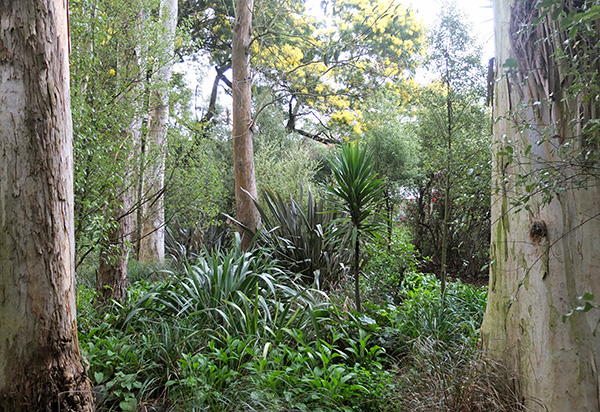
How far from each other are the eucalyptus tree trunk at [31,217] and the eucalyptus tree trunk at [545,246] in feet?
7.66

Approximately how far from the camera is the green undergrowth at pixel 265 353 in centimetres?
261

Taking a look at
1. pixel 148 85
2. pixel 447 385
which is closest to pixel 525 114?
pixel 447 385

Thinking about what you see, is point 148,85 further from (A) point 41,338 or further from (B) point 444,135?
(B) point 444,135

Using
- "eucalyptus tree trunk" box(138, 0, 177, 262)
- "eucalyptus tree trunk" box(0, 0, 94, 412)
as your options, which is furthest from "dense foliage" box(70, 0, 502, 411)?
"eucalyptus tree trunk" box(0, 0, 94, 412)

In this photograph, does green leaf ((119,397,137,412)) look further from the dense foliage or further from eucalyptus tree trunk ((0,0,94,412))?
eucalyptus tree trunk ((0,0,94,412))

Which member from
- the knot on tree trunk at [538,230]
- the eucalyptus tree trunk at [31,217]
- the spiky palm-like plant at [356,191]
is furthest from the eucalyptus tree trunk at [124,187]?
the knot on tree trunk at [538,230]

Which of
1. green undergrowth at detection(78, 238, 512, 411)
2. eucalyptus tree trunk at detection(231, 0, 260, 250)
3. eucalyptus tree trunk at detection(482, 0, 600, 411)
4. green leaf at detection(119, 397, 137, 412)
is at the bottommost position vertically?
green leaf at detection(119, 397, 137, 412)

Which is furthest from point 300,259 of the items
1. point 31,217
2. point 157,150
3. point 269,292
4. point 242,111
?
point 31,217

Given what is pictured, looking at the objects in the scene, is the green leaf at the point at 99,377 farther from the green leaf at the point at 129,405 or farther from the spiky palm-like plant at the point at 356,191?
the spiky palm-like plant at the point at 356,191

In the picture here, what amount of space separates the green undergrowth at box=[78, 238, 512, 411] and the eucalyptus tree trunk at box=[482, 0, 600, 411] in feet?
0.86

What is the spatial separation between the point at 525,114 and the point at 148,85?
3.53 metres

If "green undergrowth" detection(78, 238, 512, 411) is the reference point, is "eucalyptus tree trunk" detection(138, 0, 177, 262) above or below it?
above

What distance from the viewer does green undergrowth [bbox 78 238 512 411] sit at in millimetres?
2613

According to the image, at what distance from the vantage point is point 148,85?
4406mm
